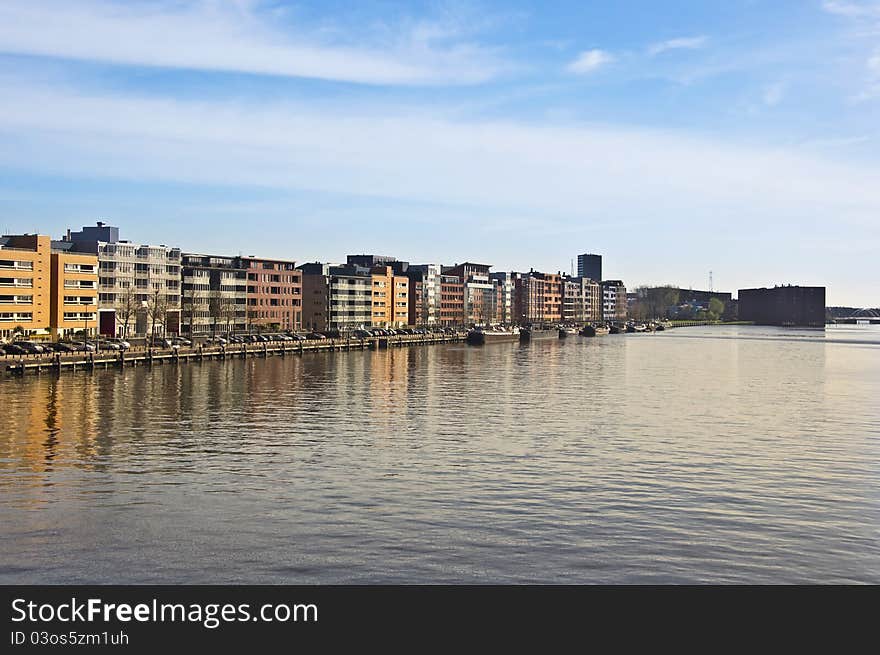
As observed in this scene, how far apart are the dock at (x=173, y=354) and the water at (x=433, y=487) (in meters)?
15.9

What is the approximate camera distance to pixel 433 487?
38062 mm

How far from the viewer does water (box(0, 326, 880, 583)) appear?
27375 millimetres

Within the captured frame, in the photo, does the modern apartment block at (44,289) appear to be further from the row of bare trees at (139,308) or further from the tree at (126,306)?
the row of bare trees at (139,308)

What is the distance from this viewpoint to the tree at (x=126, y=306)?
139 meters

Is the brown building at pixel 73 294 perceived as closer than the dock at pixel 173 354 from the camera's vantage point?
No

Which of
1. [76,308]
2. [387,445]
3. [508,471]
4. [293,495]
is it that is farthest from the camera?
[76,308]

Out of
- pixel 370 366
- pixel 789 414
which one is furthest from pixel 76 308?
pixel 789 414

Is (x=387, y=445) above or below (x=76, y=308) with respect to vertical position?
below

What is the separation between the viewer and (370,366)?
4587 inches

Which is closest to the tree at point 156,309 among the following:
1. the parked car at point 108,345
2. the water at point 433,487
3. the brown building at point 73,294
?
the brown building at point 73,294

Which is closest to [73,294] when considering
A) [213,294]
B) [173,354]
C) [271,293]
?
[173,354]
